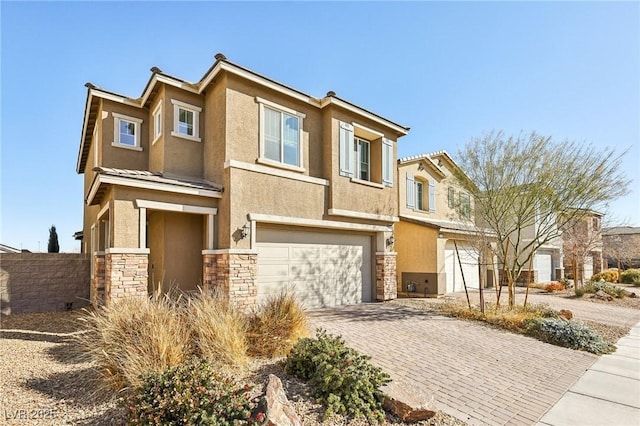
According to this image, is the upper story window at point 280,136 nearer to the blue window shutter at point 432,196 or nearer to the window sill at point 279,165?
the window sill at point 279,165

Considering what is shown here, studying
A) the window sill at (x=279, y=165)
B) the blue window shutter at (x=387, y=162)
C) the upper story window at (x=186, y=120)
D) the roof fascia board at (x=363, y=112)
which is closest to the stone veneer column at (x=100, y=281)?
the upper story window at (x=186, y=120)

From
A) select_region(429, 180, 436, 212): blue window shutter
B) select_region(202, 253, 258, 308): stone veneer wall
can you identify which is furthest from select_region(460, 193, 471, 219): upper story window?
select_region(202, 253, 258, 308): stone veneer wall

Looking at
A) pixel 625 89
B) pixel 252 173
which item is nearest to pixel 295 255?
pixel 252 173

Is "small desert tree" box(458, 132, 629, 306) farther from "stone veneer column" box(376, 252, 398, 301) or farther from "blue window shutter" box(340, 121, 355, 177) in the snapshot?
"blue window shutter" box(340, 121, 355, 177)

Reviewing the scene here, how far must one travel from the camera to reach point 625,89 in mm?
10133

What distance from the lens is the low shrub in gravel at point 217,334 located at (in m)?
5.44

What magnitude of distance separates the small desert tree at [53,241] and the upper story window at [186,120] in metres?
19.6

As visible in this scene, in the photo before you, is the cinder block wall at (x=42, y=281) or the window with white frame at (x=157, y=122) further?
the cinder block wall at (x=42, y=281)

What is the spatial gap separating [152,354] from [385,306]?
9.14m

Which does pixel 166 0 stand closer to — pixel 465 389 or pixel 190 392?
pixel 190 392

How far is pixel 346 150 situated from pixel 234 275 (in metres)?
6.23

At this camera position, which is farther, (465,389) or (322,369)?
(465,389)

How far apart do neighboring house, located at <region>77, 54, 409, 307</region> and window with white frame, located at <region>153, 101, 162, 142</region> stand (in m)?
0.09

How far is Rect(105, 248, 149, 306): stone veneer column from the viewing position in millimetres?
8156
